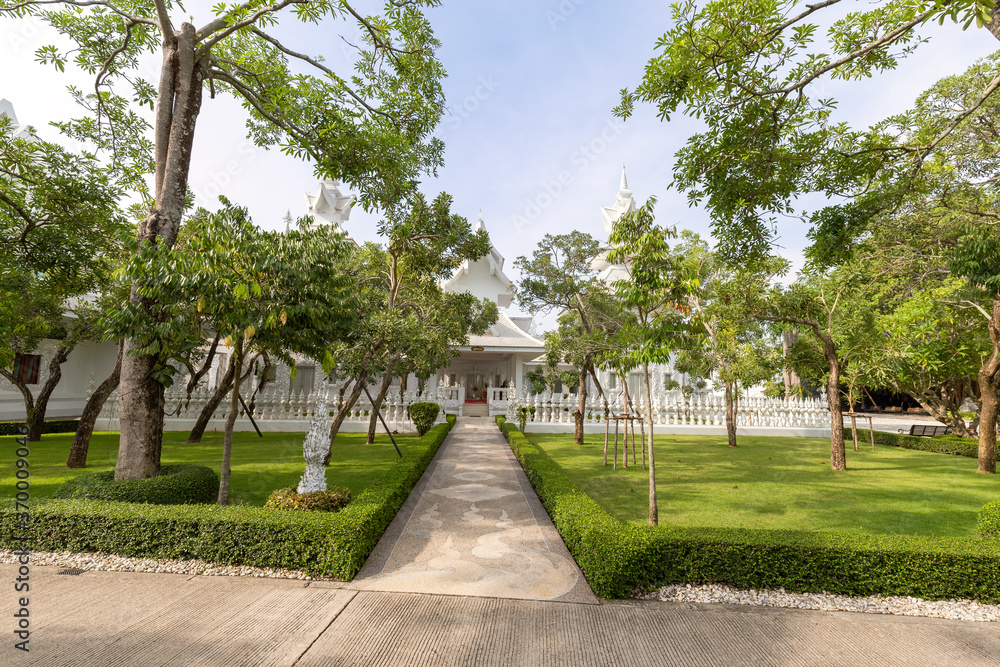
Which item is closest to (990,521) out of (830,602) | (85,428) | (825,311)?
(830,602)

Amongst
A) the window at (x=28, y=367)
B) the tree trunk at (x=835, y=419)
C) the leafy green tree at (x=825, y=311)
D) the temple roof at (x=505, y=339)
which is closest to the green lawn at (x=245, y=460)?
the window at (x=28, y=367)

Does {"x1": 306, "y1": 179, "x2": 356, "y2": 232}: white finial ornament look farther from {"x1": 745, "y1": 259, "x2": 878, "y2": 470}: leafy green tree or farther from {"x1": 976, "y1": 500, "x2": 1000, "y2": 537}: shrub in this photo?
{"x1": 976, "y1": 500, "x2": 1000, "y2": 537}: shrub

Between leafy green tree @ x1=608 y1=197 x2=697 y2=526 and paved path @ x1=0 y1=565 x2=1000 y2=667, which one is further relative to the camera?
leafy green tree @ x1=608 y1=197 x2=697 y2=526

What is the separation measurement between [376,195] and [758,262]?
23.9 ft

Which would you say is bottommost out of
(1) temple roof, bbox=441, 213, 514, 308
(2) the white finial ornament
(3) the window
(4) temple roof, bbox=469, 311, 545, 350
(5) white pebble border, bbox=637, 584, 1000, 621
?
(5) white pebble border, bbox=637, 584, 1000, 621

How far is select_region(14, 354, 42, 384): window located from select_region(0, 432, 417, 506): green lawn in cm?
504

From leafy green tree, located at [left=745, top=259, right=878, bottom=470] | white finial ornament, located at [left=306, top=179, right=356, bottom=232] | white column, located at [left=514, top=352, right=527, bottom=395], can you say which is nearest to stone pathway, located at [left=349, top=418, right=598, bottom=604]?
leafy green tree, located at [left=745, top=259, right=878, bottom=470]

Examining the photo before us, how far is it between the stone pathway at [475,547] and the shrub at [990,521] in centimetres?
516

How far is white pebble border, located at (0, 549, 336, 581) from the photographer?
445 cm

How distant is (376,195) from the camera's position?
346 inches

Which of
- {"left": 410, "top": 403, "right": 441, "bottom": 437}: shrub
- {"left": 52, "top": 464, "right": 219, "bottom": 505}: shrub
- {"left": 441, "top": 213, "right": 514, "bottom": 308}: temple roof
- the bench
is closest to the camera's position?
{"left": 52, "top": 464, "right": 219, "bottom": 505}: shrub

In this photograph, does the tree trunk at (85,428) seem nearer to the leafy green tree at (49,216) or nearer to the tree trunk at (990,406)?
the leafy green tree at (49,216)

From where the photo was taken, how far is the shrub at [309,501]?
5.67m

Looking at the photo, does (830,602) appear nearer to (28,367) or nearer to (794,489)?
(794,489)
